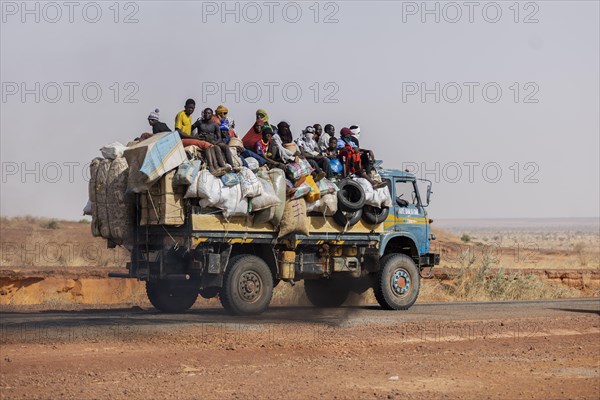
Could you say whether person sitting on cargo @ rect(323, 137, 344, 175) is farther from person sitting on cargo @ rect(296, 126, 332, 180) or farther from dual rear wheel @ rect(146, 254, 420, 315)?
dual rear wheel @ rect(146, 254, 420, 315)

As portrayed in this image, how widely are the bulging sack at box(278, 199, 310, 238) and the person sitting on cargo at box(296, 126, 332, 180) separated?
1187mm

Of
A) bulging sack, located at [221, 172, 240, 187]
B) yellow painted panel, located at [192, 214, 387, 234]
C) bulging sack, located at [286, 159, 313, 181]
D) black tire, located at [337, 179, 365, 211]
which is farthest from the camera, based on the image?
black tire, located at [337, 179, 365, 211]

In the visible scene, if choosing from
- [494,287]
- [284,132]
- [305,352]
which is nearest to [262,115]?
[284,132]

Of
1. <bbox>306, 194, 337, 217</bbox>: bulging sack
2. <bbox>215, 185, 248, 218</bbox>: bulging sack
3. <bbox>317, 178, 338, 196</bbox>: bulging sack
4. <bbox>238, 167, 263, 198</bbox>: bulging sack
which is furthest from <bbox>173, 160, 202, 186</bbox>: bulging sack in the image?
<bbox>317, 178, 338, 196</bbox>: bulging sack

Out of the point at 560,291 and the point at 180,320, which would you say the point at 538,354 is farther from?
the point at 560,291

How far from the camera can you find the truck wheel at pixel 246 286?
18094 millimetres

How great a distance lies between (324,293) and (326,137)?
4013 millimetres

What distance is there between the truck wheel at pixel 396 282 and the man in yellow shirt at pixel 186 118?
5.21 meters

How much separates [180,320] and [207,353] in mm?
3891

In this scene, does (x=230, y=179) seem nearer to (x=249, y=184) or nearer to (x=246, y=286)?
(x=249, y=184)

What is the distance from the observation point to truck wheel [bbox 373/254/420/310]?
20703mm

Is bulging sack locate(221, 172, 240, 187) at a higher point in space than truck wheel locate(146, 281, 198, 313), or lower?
higher

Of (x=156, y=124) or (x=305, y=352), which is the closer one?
(x=305, y=352)

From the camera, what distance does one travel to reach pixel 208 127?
18.8 metres
